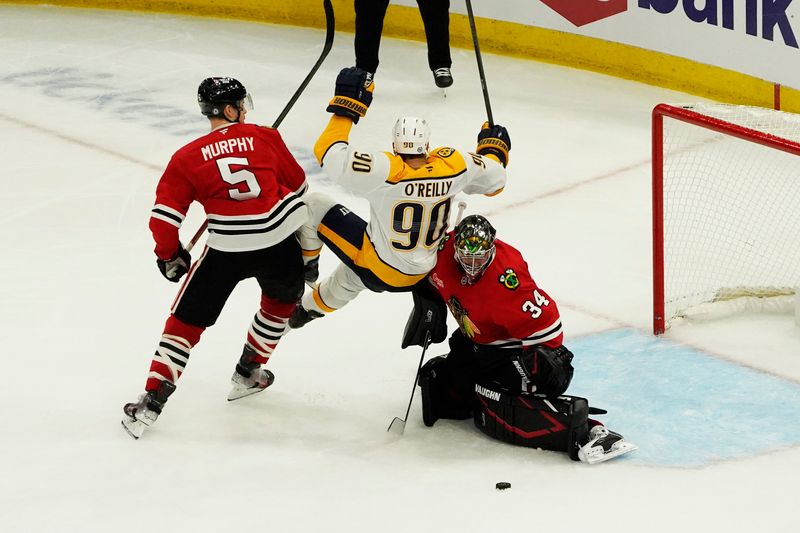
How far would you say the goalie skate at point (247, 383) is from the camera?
3932 mm

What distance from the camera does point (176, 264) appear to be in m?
3.63

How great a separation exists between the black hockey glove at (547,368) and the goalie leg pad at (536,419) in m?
0.03

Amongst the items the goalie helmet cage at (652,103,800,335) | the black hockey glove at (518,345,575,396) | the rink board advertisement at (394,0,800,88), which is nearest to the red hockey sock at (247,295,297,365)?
the black hockey glove at (518,345,575,396)

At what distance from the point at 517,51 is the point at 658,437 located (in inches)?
153

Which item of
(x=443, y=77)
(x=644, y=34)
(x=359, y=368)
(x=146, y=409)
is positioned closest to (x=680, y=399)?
(x=359, y=368)

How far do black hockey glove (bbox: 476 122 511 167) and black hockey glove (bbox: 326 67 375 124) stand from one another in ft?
1.29

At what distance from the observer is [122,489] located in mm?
3395

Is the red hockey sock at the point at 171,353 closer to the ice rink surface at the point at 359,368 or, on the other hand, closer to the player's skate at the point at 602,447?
the ice rink surface at the point at 359,368

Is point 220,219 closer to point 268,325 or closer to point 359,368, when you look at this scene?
point 268,325

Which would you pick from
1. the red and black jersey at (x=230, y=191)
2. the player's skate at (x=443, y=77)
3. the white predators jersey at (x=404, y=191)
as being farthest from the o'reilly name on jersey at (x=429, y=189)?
the player's skate at (x=443, y=77)

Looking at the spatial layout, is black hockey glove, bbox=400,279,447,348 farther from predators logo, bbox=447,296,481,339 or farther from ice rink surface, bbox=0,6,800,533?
ice rink surface, bbox=0,6,800,533

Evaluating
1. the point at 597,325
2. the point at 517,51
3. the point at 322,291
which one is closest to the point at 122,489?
the point at 322,291

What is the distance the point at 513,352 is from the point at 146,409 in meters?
1.01

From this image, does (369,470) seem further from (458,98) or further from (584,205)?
(458,98)
